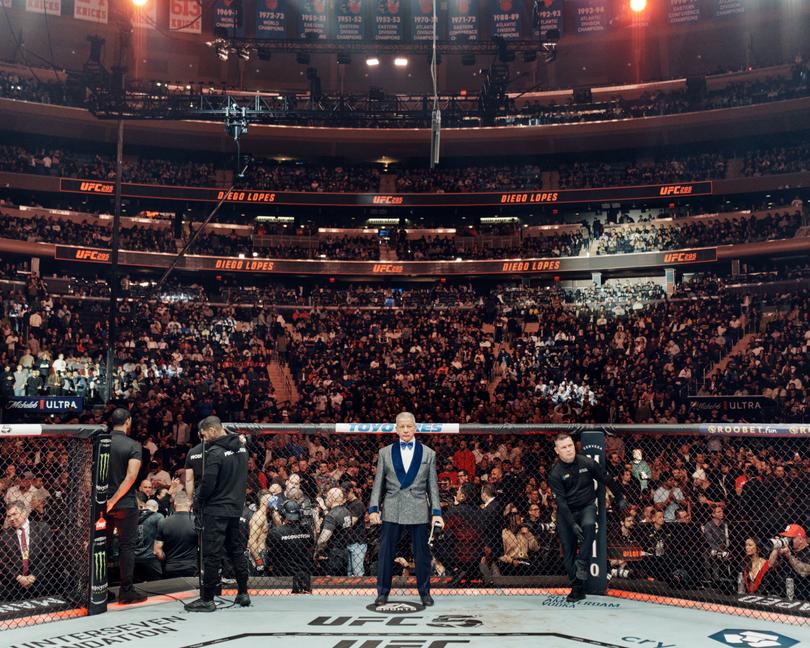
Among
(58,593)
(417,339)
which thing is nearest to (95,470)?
(58,593)

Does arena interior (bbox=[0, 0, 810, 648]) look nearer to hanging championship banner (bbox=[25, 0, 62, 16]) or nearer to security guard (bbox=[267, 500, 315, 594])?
security guard (bbox=[267, 500, 315, 594])

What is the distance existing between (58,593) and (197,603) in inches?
48.2

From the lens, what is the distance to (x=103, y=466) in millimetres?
6086

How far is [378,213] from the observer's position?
39.4m

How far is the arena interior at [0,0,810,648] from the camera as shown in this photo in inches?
246

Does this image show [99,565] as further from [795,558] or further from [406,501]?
[795,558]

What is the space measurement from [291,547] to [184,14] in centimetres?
3653

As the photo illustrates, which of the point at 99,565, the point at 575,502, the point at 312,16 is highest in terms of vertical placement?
the point at 312,16

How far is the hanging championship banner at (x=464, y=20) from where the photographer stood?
32.7 m

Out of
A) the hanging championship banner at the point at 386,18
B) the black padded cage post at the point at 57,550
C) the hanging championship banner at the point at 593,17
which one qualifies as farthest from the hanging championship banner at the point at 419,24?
the black padded cage post at the point at 57,550

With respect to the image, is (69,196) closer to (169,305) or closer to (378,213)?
(169,305)

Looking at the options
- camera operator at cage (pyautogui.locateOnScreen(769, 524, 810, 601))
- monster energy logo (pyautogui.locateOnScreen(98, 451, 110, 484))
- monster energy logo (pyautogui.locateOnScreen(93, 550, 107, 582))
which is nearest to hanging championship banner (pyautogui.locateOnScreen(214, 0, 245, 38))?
monster energy logo (pyautogui.locateOnScreen(98, 451, 110, 484))

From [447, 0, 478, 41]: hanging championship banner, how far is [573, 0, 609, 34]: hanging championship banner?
6009 mm

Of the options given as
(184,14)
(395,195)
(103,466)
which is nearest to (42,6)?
(184,14)
